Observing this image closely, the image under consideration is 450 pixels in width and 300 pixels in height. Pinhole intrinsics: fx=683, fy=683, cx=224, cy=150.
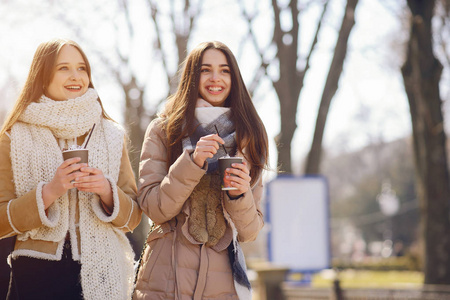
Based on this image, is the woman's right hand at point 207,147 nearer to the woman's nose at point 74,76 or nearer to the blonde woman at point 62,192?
the blonde woman at point 62,192

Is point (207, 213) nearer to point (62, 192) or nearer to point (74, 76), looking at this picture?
point (62, 192)

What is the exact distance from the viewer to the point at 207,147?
3221mm

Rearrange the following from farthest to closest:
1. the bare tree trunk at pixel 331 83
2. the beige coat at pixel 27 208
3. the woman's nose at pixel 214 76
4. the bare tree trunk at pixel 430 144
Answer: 1. the bare tree trunk at pixel 430 144
2. the bare tree trunk at pixel 331 83
3. the woman's nose at pixel 214 76
4. the beige coat at pixel 27 208

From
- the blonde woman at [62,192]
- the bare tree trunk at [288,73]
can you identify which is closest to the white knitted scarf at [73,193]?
the blonde woman at [62,192]

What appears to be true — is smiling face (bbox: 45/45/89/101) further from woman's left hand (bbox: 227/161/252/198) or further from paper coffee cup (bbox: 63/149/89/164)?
woman's left hand (bbox: 227/161/252/198)

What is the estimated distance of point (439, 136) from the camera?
38.3ft

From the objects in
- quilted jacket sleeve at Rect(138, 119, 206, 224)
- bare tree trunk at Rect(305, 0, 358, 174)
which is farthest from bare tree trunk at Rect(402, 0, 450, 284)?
quilted jacket sleeve at Rect(138, 119, 206, 224)

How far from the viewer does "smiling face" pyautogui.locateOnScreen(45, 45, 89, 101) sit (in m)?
3.54

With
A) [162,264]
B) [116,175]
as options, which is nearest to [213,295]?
[162,264]

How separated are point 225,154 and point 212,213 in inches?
12.1

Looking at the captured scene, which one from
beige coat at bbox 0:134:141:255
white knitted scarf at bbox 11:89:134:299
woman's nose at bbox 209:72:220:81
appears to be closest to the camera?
beige coat at bbox 0:134:141:255

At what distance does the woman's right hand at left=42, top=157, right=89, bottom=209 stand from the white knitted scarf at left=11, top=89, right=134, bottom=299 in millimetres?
107

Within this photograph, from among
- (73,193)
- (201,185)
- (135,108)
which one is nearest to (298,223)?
(135,108)

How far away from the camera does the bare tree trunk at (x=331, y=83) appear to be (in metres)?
9.21
